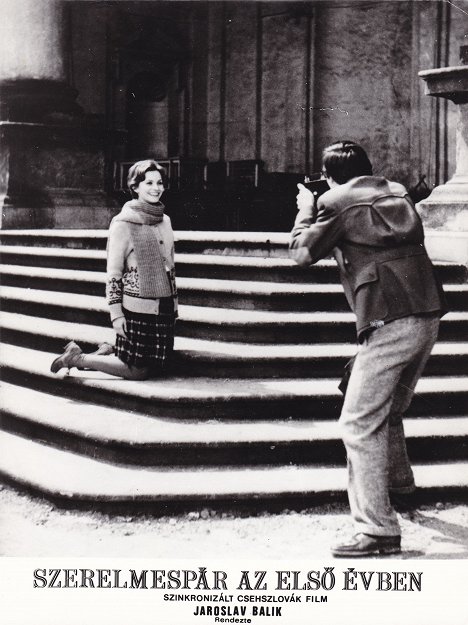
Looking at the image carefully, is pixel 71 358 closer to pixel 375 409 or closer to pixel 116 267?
pixel 116 267

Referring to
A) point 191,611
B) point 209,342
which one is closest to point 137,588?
point 191,611

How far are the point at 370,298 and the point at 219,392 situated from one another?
A: 1.71 metres

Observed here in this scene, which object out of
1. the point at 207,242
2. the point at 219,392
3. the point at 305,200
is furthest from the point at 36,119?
the point at 305,200

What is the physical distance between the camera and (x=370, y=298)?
3.88 m

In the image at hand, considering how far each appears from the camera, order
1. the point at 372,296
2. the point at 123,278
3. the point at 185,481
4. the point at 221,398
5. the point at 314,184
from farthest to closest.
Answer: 1. the point at 123,278
2. the point at 221,398
3. the point at 185,481
4. the point at 314,184
5. the point at 372,296

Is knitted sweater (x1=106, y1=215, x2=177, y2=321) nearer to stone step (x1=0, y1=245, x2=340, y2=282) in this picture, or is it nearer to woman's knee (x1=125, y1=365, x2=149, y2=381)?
woman's knee (x1=125, y1=365, x2=149, y2=381)

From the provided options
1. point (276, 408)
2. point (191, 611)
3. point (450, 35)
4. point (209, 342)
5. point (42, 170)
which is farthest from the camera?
point (450, 35)

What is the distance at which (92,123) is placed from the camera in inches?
428

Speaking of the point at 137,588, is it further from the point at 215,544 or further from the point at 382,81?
the point at 382,81

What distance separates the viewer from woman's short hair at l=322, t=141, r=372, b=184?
3.95 meters

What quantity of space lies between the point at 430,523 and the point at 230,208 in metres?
7.41

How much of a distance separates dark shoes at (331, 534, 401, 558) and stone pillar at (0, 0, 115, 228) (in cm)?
727

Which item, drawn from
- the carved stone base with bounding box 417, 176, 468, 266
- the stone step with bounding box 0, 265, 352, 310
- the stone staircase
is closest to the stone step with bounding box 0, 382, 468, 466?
the stone staircase

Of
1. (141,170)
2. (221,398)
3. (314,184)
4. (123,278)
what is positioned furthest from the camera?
(123,278)
